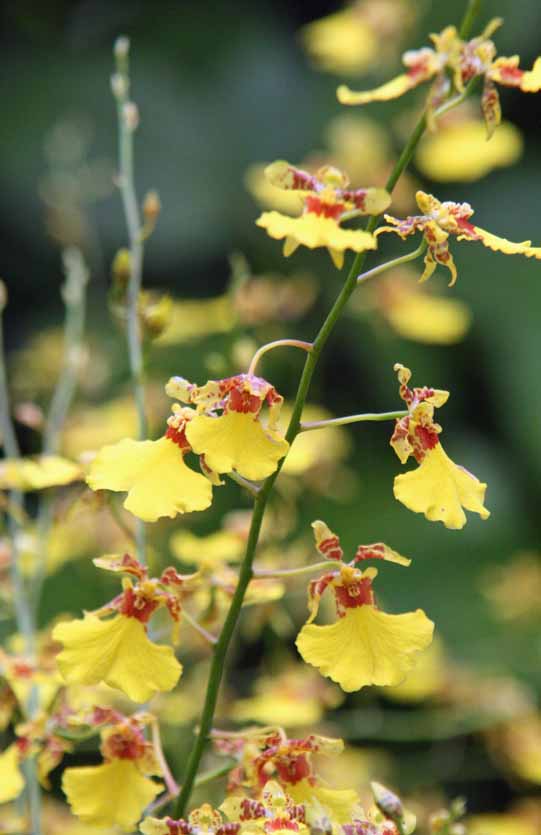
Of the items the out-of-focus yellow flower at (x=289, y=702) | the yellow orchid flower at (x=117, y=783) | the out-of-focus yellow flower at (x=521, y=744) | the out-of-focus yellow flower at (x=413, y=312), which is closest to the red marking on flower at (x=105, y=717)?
the yellow orchid flower at (x=117, y=783)

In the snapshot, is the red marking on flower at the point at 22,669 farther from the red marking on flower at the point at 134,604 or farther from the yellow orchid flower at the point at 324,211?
the yellow orchid flower at the point at 324,211

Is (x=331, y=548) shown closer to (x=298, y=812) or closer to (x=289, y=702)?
(x=298, y=812)

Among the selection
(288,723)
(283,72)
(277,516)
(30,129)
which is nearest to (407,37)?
(283,72)

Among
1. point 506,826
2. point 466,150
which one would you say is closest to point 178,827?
point 506,826

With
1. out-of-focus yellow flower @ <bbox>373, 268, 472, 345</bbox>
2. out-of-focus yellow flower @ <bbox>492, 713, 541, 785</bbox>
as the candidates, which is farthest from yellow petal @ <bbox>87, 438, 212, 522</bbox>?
out-of-focus yellow flower @ <bbox>373, 268, 472, 345</bbox>

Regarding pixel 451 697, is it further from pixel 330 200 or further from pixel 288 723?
pixel 330 200

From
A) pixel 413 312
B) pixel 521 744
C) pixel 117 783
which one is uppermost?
pixel 413 312
